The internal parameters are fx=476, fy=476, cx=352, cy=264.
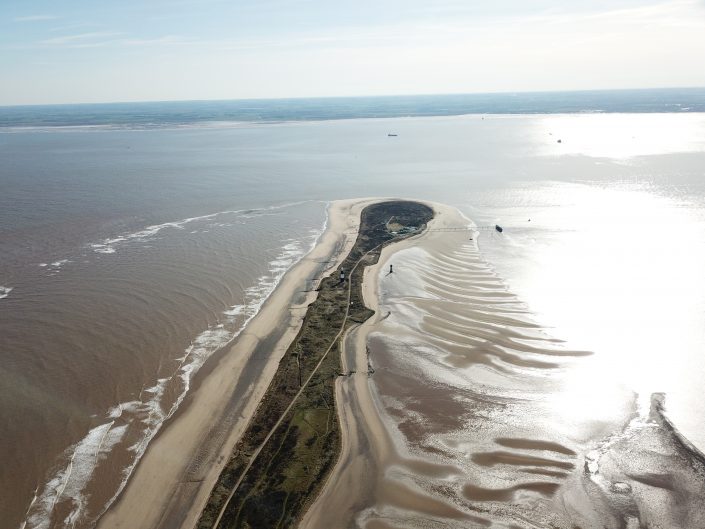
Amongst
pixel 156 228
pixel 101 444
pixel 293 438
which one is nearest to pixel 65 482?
pixel 101 444

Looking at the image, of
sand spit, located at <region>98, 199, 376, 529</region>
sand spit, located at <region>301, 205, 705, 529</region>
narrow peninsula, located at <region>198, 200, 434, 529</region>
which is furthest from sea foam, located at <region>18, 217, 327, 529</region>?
sand spit, located at <region>301, 205, 705, 529</region>

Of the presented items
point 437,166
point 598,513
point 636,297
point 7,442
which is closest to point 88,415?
point 7,442

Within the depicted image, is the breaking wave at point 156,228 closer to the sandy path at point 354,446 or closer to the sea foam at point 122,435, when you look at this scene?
the sea foam at point 122,435

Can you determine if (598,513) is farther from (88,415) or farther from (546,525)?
(88,415)

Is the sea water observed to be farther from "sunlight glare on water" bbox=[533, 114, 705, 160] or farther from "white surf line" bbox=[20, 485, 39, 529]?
"sunlight glare on water" bbox=[533, 114, 705, 160]

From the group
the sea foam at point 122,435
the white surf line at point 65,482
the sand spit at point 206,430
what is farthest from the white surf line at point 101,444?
the sand spit at point 206,430
